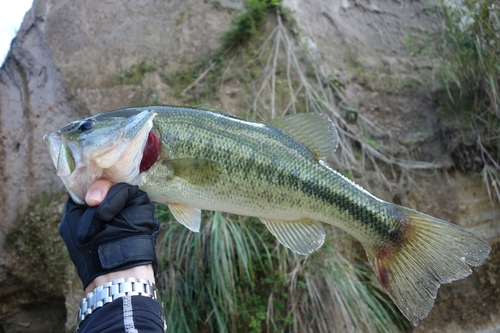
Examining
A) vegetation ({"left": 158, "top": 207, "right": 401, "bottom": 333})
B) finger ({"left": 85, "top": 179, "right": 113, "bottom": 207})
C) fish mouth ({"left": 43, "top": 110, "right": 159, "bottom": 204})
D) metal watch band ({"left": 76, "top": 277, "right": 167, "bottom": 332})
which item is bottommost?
vegetation ({"left": 158, "top": 207, "right": 401, "bottom": 333})

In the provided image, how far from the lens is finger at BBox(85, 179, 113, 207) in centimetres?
170

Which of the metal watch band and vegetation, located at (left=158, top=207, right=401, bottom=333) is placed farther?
vegetation, located at (left=158, top=207, right=401, bottom=333)

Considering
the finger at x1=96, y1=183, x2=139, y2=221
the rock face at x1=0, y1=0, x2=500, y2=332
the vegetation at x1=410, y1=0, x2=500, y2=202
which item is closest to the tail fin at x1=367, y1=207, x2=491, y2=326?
the finger at x1=96, y1=183, x2=139, y2=221

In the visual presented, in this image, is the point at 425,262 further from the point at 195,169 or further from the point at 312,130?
the point at 195,169

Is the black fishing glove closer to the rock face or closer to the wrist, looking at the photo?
the wrist

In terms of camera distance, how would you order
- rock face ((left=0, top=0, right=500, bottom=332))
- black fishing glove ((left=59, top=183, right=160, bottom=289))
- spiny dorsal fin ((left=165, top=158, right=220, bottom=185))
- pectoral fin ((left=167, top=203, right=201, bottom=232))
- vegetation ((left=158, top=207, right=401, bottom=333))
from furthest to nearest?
rock face ((left=0, top=0, right=500, bottom=332)), vegetation ((left=158, top=207, right=401, bottom=333)), pectoral fin ((left=167, top=203, right=201, bottom=232)), spiny dorsal fin ((left=165, top=158, right=220, bottom=185)), black fishing glove ((left=59, top=183, right=160, bottom=289))

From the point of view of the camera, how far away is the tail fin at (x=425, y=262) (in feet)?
5.59

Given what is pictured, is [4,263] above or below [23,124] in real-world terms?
below

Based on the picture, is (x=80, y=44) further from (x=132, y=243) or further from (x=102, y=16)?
(x=132, y=243)

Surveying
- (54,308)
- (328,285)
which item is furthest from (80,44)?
(328,285)

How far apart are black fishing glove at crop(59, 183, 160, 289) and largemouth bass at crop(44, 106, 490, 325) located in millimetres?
86

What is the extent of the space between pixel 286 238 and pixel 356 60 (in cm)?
313

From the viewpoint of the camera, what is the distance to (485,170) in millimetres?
3580

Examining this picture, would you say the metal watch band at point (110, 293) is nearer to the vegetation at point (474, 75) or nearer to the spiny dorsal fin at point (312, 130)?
the spiny dorsal fin at point (312, 130)
